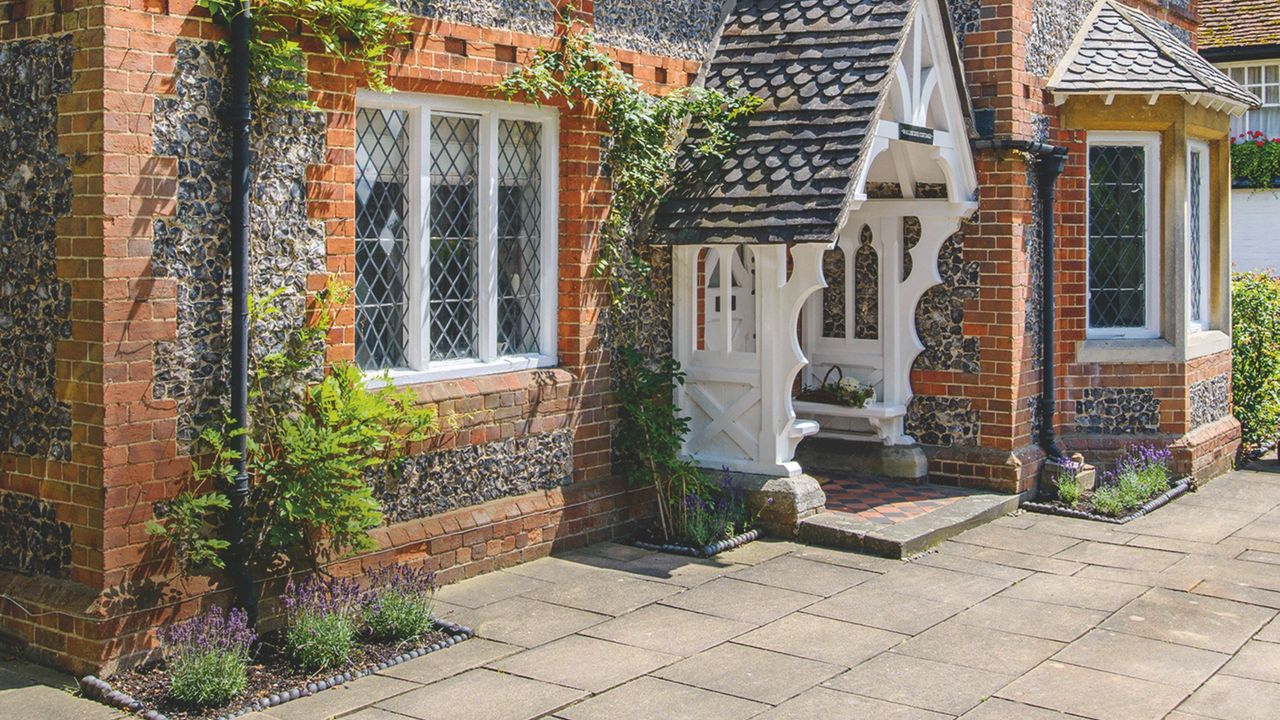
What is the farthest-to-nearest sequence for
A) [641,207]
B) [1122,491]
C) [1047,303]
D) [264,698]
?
1. [1047,303]
2. [1122,491]
3. [641,207]
4. [264,698]

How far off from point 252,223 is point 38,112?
3.83 ft

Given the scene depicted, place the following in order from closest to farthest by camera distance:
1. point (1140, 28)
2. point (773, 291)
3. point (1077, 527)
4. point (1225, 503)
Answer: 1. point (773, 291)
2. point (1077, 527)
3. point (1225, 503)
4. point (1140, 28)

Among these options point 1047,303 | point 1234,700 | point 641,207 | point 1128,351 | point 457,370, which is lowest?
point 1234,700

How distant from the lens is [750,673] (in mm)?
7152

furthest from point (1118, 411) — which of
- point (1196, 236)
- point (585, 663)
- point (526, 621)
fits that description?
point (585, 663)

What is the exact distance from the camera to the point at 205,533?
7.07 metres

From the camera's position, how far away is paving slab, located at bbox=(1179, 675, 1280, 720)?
6672mm

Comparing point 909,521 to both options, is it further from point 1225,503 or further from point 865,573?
point 1225,503

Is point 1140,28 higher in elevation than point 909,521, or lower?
higher

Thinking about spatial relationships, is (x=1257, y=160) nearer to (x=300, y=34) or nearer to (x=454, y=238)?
(x=454, y=238)

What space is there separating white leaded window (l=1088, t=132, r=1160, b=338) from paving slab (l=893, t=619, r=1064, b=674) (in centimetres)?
575

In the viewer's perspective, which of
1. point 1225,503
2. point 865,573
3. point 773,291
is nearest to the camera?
point 865,573

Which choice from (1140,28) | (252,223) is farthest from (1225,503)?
(252,223)

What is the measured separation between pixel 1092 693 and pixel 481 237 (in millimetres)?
4637
